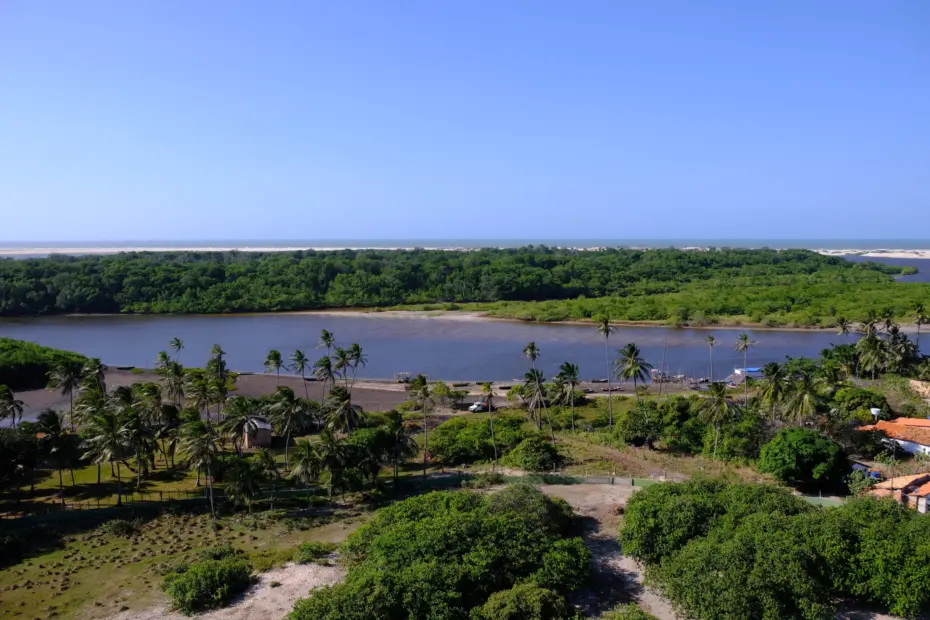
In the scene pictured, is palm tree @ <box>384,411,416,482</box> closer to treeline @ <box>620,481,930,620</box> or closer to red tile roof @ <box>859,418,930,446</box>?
treeline @ <box>620,481,930,620</box>

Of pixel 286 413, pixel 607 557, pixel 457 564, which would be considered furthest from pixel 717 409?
pixel 286 413

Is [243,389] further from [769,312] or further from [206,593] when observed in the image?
[769,312]

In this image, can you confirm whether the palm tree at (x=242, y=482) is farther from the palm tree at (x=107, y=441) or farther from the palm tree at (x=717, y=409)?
the palm tree at (x=717, y=409)

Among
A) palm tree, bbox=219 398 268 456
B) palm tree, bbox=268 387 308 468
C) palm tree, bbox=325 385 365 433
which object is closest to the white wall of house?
palm tree, bbox=325 385 365 433

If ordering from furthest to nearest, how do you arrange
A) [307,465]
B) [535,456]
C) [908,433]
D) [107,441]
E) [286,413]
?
[908,433], [535,456], [286,413], [307,465], [107,441]

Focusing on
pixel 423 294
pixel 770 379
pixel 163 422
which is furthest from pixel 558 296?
pixel 163 422

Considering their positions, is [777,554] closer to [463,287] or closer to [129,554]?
[129,554]
